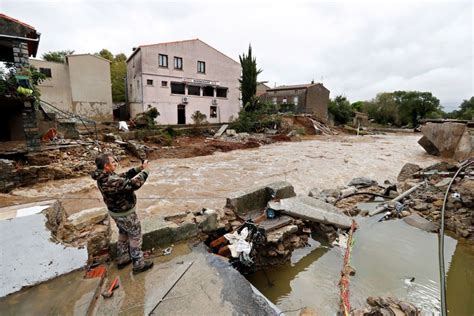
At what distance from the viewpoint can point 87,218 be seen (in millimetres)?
4070

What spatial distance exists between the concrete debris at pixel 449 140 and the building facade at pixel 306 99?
21.3 m

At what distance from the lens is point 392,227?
539 cm

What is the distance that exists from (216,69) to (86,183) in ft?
67.5

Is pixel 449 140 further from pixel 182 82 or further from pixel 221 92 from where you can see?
pixel 182 82

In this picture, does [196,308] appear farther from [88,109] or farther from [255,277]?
[88,109]

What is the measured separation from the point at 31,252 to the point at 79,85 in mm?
23582

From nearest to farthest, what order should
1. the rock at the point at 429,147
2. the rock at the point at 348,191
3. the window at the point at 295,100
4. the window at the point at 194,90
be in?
the rock at the point at 348,191 → the rock at the point at 429,147 → the window at the point at 194,90 → the window at the point at 295,100

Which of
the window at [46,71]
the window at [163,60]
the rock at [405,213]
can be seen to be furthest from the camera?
the window at [163,60]

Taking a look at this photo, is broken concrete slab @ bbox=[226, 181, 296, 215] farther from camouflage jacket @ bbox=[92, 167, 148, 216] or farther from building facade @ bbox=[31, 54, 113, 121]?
building facade @ bbox=[31, 54, 113, 121]

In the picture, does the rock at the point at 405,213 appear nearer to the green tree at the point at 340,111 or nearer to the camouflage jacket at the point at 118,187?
the camouflage jacket at the point at 118,187

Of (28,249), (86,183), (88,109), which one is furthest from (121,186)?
(88,109)

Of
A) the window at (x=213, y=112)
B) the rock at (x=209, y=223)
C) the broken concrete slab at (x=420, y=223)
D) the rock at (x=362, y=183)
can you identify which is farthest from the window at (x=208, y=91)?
the rock at (x=209, y=223)

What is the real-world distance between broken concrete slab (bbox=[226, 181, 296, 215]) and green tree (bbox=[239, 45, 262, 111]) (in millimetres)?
22874

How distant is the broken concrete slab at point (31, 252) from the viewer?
100 inches
